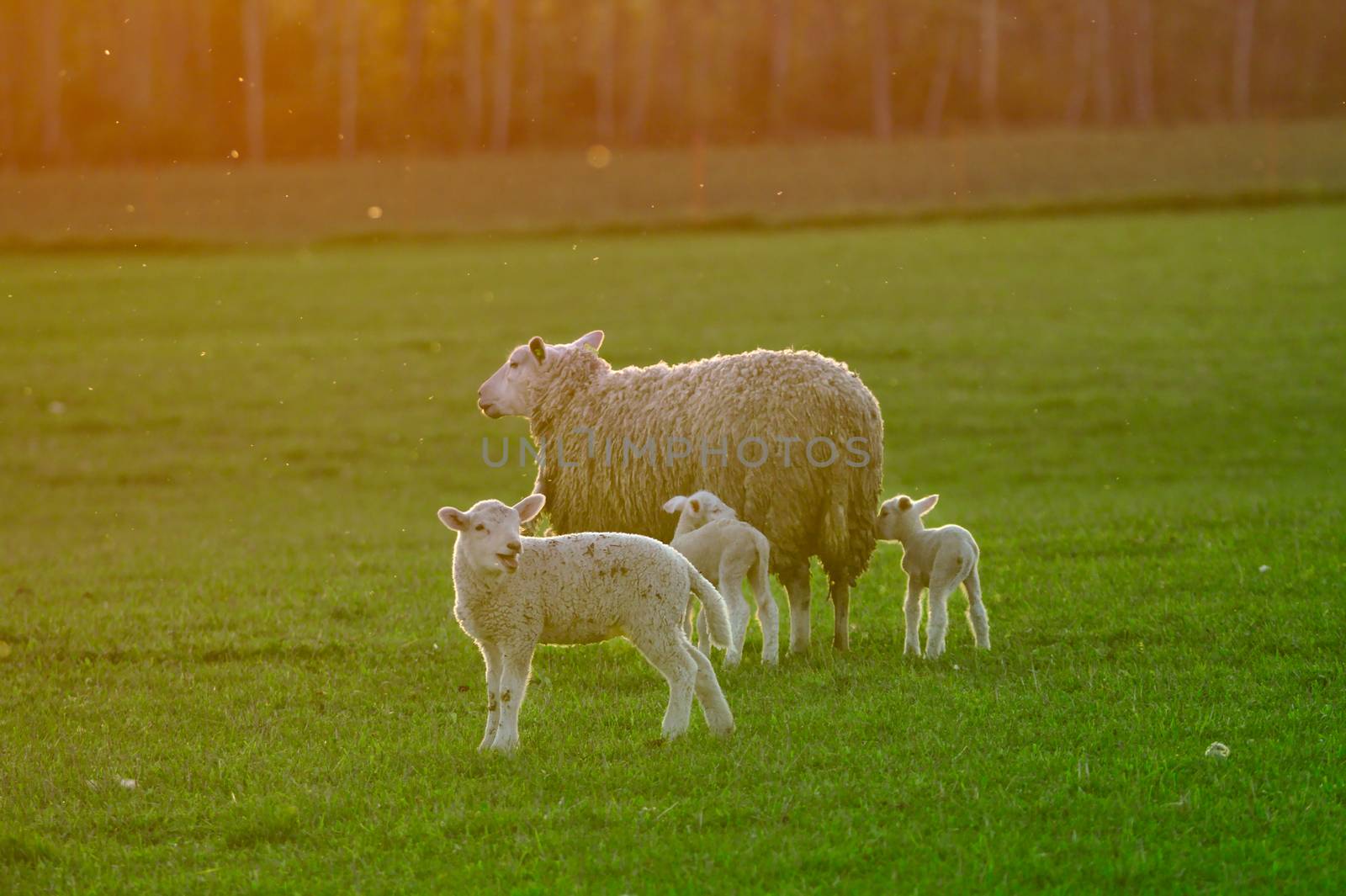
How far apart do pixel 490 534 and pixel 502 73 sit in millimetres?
55789

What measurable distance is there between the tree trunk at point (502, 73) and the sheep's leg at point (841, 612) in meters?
50.8

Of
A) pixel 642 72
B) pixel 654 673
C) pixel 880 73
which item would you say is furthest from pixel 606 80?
pixel 654 673

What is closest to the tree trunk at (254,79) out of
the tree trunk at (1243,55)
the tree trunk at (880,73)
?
the tree trunk at (880,73)

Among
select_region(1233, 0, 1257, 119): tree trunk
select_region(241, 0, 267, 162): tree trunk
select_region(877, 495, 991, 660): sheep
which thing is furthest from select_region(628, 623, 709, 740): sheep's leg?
select_region(1233, 0, 1257, 119): tree trunk

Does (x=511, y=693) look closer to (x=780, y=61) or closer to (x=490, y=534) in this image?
(x=490, y=534)

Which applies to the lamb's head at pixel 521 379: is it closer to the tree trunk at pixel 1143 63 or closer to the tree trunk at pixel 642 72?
the tree trunk at pixel 642 72

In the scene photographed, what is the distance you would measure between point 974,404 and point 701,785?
15801 millimetres

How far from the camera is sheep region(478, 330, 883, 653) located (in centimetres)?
981

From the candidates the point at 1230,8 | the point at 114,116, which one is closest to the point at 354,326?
the point at 114,116

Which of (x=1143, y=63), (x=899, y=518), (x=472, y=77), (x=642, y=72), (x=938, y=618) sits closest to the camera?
(x=938, y=618)

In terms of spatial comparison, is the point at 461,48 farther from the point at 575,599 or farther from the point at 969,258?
the point at 575,599

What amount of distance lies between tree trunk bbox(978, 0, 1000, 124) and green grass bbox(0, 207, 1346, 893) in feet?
120

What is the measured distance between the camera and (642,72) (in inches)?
2496

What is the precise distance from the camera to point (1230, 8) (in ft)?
233
